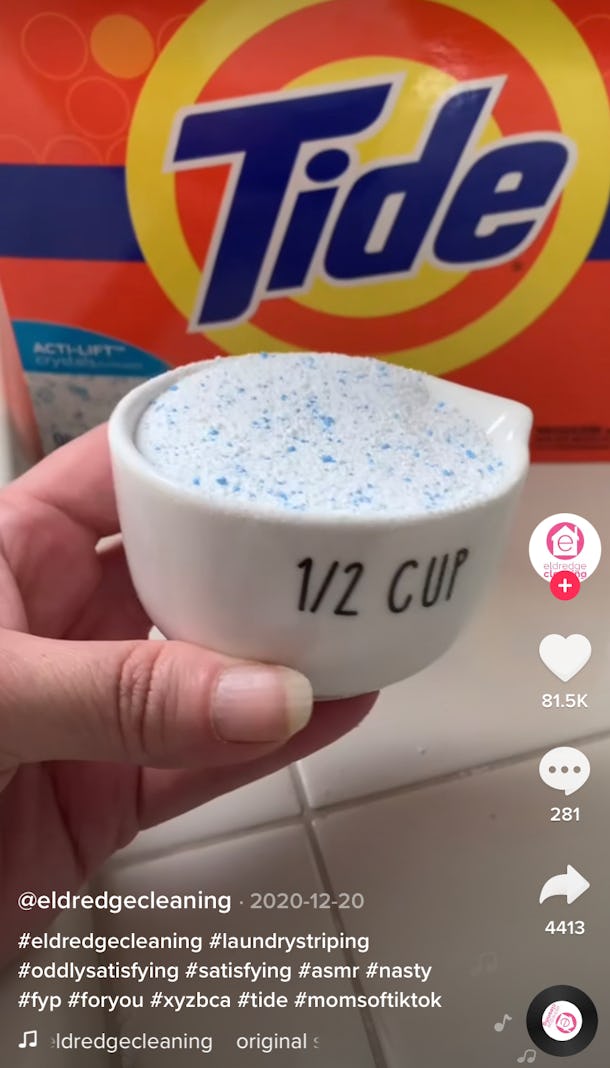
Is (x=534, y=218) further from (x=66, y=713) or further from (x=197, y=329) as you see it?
(x=66, y=713)

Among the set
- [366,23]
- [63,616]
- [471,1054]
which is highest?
[366,23]

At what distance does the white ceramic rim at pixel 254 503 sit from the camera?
214 millimetres

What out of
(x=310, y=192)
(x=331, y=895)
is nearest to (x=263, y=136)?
(x=310, y=192)

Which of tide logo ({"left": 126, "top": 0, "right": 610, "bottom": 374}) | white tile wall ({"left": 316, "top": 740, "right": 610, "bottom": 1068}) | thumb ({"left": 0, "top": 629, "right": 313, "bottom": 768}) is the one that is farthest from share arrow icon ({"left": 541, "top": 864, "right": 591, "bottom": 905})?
tide logo ({"left": 126, "top": 0, "right": 610, "bottom": 374})

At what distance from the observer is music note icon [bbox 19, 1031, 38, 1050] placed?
271mm

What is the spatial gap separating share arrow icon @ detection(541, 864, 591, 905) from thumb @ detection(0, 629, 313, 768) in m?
0.12

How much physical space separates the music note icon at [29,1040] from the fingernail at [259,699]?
0.11 m

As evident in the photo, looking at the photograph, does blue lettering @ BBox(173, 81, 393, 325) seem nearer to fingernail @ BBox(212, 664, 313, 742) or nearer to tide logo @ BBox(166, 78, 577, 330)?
tide logo @ BBox(166, 78, 577, 330)

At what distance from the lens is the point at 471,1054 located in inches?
11.0

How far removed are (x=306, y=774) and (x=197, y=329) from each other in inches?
8.1

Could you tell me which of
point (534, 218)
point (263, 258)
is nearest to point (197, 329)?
point (263, 258)

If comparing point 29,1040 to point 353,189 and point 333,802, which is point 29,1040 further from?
point 353,189

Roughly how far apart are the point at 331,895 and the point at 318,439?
6.4 inches

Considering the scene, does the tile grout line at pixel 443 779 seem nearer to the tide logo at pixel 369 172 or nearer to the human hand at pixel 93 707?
the human hand at pixel 93 707
